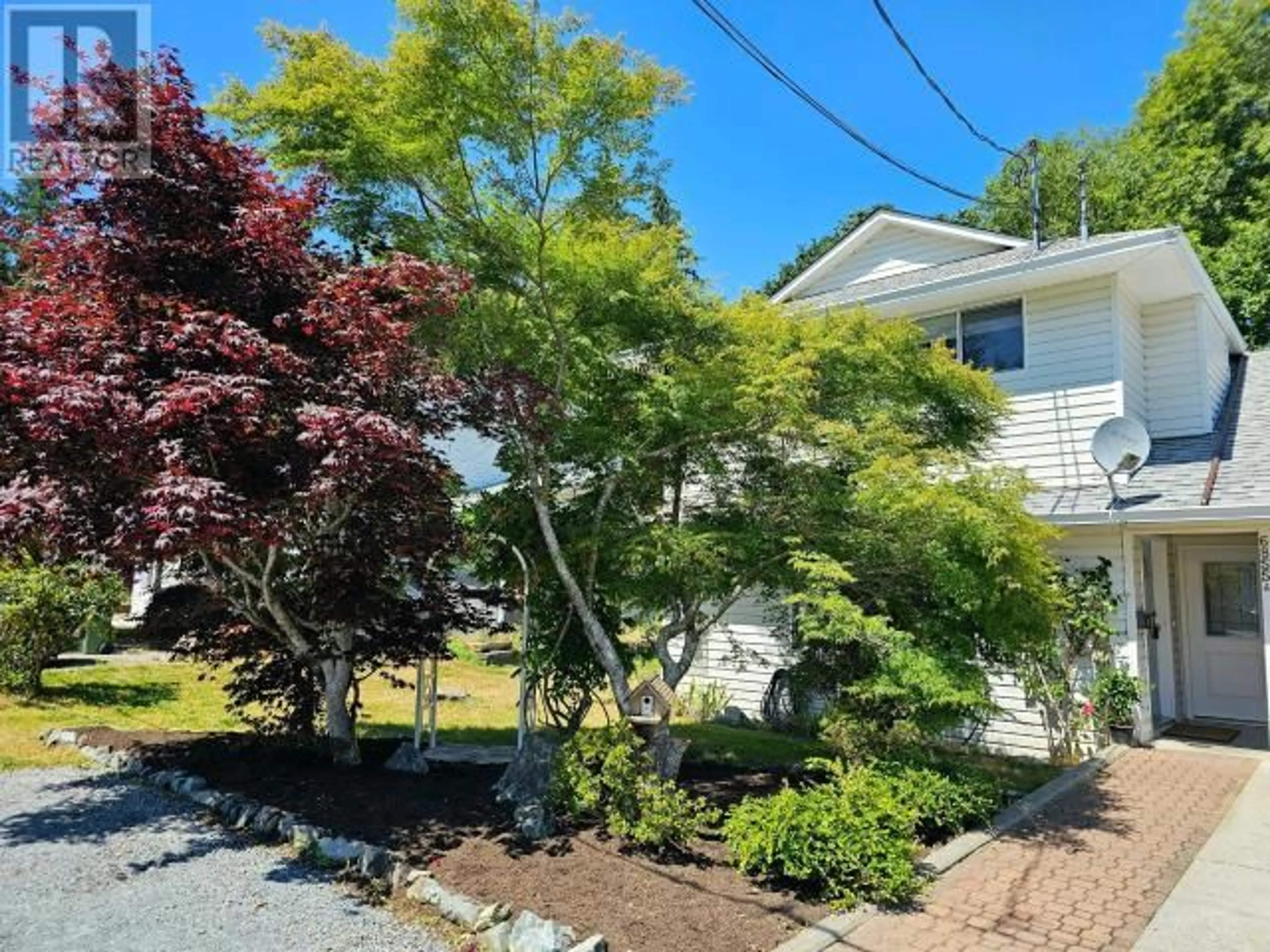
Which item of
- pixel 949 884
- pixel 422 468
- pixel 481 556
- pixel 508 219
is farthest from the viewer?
pixel 481 556

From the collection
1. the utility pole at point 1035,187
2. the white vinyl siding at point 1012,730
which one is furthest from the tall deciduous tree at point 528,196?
the utility pole at point 1035,187

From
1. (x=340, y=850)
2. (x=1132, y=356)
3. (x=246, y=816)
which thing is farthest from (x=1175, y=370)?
(x=246, y=816)

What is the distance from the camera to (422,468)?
625cm

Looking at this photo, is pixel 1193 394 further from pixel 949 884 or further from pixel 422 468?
pixel 422 468

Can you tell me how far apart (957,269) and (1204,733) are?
7075 millimetres

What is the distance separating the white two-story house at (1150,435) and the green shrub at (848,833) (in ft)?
9.37

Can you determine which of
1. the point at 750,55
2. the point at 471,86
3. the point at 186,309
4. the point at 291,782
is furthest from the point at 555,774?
the point at 750,55

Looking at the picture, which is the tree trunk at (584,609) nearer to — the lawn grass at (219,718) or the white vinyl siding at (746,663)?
the lawn grass at (219,718)

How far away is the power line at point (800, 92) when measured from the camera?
720 cm

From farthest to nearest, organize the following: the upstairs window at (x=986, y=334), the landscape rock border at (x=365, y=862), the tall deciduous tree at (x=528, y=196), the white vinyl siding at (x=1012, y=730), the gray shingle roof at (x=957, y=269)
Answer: the upstairs window at (x=986, y=334)
the gray shingle roof at (x=957, y=269)
the white vinyl siding at (x=1012, y=730)
the tall deciduous tree at (x=528, y=196)
the landscape rock border at (x=365, y=862)

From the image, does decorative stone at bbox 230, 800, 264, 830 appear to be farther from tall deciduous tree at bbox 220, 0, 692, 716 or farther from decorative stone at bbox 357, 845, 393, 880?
tall deciduous tree at bbox 220, 0, 692, 716

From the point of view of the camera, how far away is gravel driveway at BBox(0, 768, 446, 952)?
14.2 feet

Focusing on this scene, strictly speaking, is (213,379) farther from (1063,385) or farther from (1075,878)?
(1063,385)

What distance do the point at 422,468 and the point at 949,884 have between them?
15.5 ft
